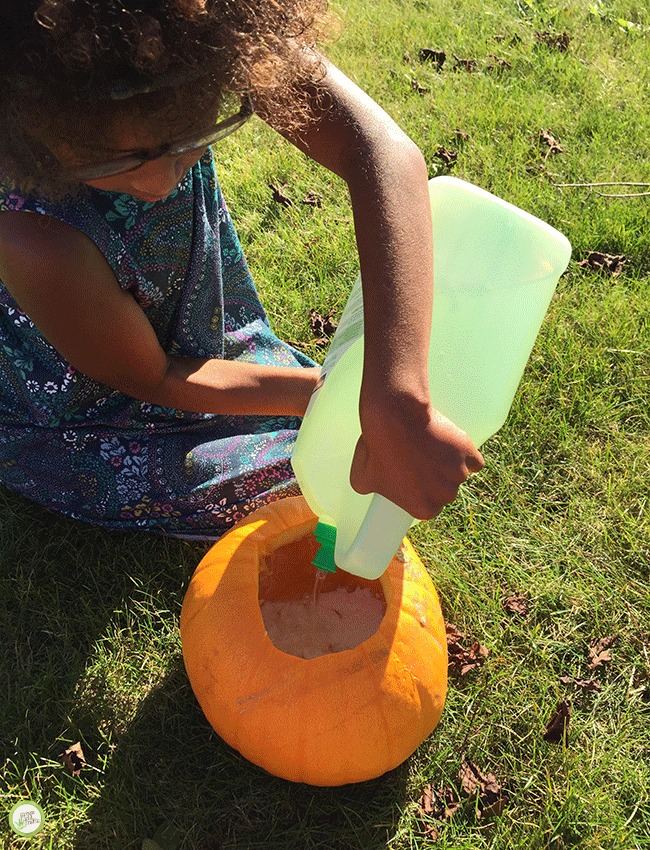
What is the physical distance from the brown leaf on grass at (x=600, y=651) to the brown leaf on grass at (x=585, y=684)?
0.16 ft

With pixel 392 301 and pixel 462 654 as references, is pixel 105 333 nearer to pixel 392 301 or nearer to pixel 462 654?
pixel 392 301

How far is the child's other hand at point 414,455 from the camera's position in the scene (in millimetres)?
1334

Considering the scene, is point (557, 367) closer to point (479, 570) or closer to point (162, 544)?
point (479, 570)

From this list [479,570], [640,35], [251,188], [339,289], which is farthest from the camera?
[640,35]

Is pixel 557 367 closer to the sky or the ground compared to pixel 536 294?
closer to the ground

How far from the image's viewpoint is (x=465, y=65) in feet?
14.3

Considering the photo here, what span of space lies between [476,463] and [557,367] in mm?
1636

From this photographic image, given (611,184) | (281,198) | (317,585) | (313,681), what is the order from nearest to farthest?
(313,681) < (317,585) < (281,198) < (611,184)

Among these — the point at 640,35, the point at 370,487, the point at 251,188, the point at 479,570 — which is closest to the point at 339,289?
the point at 251,188

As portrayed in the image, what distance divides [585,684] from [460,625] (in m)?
0.33

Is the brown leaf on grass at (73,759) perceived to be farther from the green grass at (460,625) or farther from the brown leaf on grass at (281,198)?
the brown leaf on grass at (281,198)

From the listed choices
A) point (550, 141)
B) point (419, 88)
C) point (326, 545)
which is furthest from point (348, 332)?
point (419, 88)

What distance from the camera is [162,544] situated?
2.40m

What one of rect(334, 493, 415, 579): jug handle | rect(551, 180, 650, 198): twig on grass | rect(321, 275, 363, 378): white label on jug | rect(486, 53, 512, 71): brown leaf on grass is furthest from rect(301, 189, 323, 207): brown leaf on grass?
rect(334, 493, 415, 579): jug handle
